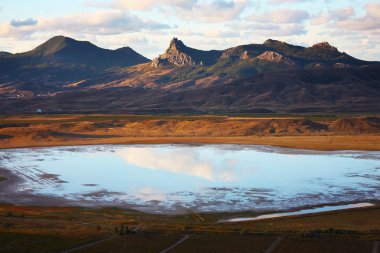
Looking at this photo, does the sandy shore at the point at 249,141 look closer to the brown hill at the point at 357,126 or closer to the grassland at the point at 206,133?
the grassland at the point at 206,133

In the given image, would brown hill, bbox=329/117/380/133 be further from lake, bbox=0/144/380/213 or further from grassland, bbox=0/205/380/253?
grassland, bbox=0/205/380/253

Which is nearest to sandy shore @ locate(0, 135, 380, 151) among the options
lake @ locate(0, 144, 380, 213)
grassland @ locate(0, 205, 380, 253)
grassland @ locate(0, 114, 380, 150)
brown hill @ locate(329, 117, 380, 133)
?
grassland @ locate(0, 114, 380, 150)

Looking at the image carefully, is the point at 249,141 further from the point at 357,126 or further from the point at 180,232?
the point at 180,232

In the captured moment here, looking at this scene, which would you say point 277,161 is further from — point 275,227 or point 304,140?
point 275,227

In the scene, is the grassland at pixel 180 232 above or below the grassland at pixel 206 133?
below

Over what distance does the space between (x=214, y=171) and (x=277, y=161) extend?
13362 mm

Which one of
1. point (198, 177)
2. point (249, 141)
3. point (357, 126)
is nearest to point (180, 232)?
point (198, 177)

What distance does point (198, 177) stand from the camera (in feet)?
227

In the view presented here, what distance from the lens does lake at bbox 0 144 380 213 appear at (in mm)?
55156

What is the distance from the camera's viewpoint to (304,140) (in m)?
113

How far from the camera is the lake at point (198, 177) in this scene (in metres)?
55.2

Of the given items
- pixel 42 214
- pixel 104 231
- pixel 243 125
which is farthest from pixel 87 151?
pixel 104 231

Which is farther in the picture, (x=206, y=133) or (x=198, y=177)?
(x=206, y=133)

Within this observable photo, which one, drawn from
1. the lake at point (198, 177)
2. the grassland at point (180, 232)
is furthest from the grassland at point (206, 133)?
the grassland at point (180, 232)
